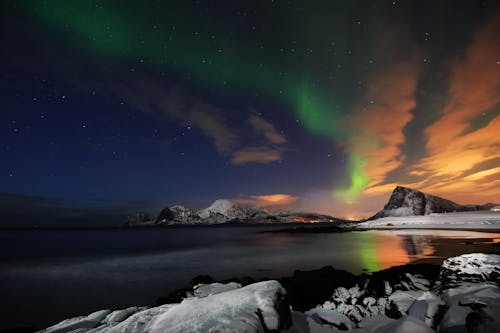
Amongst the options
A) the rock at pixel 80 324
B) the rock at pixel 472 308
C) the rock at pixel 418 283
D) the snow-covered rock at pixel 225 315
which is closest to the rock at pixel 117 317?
the rock at pixel 80 324

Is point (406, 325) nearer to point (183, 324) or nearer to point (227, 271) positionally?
point (183, 324)

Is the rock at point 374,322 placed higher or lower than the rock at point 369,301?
lower

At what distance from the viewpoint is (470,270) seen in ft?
35.7

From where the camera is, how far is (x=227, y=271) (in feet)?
85.4

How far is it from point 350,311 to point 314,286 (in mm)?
4410

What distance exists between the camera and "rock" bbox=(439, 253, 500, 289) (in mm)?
10367

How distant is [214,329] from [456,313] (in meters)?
6.39

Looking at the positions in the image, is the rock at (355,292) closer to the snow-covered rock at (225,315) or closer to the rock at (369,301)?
the rock at (369,301)

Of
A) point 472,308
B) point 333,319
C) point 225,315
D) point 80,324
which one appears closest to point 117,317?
point 80,324

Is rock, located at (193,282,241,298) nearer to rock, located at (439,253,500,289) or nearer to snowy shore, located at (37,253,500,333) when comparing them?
snowy shore, located at (37,253,500,333)

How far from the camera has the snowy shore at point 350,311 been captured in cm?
667

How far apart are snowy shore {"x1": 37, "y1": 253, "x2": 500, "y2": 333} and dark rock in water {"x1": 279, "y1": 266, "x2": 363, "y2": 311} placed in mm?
469

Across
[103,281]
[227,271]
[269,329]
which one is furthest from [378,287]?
[103,281]

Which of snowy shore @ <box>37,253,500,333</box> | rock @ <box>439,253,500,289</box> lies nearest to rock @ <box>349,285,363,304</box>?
snowy shore @ <box>37,253,500,333</box>
